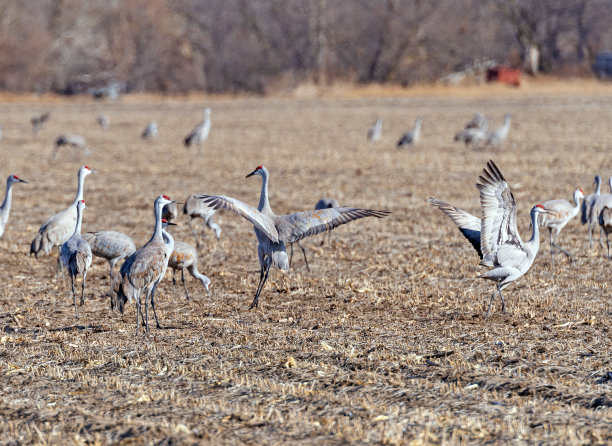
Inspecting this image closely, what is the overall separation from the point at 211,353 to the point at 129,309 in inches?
71.5

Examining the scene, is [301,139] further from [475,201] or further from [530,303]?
[530,303]

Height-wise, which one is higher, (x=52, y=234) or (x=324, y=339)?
(x=52, y=234)

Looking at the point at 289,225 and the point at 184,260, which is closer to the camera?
the point at 289,225

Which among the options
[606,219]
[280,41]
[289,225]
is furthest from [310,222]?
[280,41]

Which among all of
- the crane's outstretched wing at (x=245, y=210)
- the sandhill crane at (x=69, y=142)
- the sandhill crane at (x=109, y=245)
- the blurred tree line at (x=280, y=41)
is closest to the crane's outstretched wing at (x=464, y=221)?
the crane's outstretched wing at (x=245, y=210)

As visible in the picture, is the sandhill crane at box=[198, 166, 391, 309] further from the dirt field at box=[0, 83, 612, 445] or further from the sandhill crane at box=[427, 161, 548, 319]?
the sandhill crane at box=[427, 161, 548, 319]

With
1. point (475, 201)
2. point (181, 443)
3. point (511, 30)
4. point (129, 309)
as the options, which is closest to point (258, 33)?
point (511, 30)

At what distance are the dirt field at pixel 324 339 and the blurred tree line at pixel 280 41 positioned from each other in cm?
3482

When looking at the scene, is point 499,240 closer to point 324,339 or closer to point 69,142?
point 324,339

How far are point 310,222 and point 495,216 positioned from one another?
5.21 ft

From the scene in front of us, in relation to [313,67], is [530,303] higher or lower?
lower

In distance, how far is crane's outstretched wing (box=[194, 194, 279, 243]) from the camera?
726cm

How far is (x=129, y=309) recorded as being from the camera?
796 centimetres

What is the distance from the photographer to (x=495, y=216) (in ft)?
24.1
